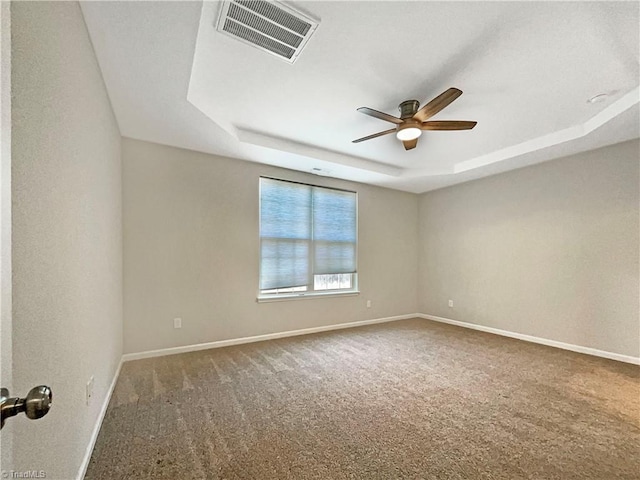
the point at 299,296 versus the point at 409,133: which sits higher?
the point at 409,133

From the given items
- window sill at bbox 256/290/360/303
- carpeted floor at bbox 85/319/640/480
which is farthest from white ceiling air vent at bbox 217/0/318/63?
window sill at bbox 256/290/360/303

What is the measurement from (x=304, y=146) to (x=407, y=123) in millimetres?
1584

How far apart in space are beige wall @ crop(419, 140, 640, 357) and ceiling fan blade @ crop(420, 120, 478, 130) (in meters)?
2.32

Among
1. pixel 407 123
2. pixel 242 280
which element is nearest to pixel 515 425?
pixel 407 123

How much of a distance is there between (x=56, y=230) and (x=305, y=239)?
3.55m

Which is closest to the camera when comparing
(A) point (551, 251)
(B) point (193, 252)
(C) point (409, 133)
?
(C) point (409, 133)

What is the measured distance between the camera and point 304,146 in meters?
3.95

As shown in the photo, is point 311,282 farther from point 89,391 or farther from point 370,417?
point 89,391

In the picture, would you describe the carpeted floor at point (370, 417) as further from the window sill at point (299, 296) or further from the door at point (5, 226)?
the door at point (5, 226)

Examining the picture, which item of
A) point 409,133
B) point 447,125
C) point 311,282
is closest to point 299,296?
point 311,282

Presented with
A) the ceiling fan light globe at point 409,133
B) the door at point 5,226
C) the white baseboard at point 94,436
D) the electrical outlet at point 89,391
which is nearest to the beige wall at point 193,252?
the white baseboard at point 94,436

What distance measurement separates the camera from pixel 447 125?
2.76 m

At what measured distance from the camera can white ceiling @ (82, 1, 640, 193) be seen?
5.89ft

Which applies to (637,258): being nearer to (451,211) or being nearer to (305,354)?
(451,211)
